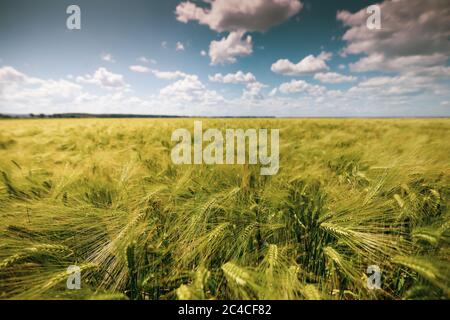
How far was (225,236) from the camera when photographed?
137cm

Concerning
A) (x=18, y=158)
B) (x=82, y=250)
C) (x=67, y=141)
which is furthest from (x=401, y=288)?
(x=67, y=141)

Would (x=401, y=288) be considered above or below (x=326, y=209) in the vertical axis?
below

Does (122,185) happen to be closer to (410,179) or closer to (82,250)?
(82,250)

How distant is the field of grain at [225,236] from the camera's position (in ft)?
3.25

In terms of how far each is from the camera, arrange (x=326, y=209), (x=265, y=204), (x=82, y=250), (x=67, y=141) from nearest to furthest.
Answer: (x=82, y=250), (x=326, y=209), (x=265, y=204), (x=67, y=141)

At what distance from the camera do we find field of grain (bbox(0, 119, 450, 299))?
0.99m

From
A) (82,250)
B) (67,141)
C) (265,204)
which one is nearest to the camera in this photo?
(82,250)

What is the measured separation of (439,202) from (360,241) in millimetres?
835

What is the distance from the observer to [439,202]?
1.55 meters

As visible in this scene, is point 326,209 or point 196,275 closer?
→ point 196,275

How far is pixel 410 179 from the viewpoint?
1.78 metres

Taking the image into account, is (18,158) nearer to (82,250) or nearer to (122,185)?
(122,185)
